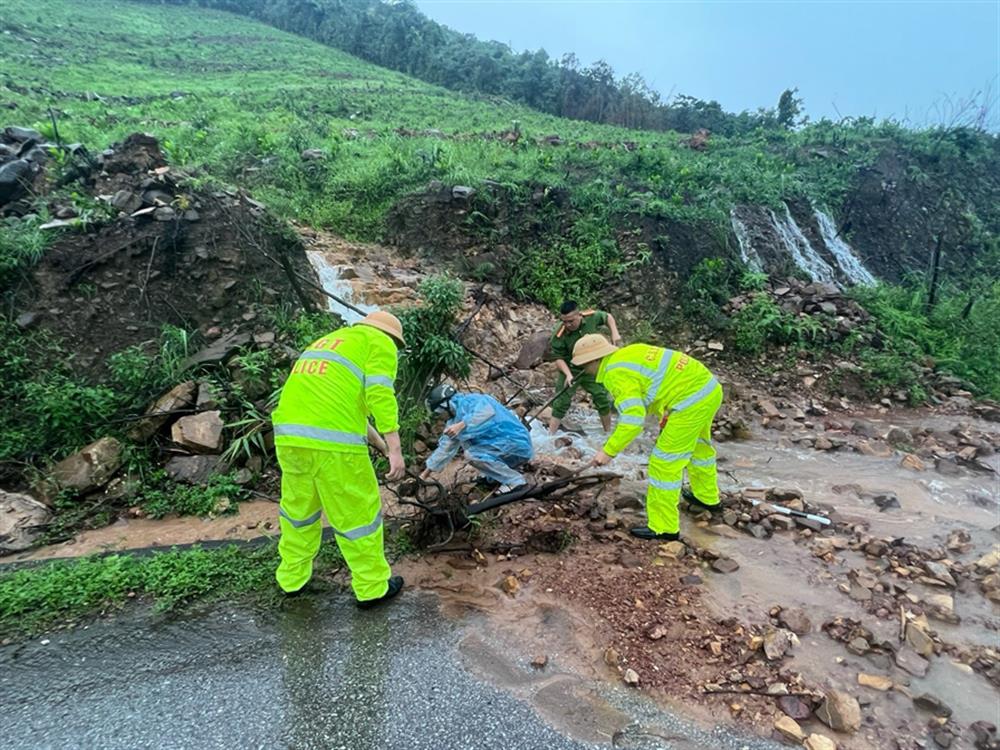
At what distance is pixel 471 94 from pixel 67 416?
28.2 metres

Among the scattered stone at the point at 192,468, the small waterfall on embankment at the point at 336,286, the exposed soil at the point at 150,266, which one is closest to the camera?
the scattered stone at the point at 192,468

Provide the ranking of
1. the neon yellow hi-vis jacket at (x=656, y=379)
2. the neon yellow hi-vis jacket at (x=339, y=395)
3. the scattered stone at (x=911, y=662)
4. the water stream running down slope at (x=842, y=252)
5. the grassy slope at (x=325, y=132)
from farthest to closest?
1. the water stream running down slope at (x=842, y=252)
2. the grassy slope at (x=325, y=132)
3. the neon yellow hi-vis jacket at (x=656, y=379)
4. the neon yellow hi-vis jacket at (x=339, y=395)
5. the scattered stone at (x=911, y=662)

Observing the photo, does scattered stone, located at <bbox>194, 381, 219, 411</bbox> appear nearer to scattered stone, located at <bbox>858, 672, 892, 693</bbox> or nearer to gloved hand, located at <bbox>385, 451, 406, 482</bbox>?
gloved hand, located at <bbox>385, 451, 406, 482</bbox>

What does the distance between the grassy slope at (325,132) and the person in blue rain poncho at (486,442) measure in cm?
667

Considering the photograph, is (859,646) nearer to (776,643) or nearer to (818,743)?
(776,643)

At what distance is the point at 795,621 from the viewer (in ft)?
10.1

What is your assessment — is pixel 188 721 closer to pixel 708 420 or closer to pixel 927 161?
pixel 708 420

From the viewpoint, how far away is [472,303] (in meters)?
8.30

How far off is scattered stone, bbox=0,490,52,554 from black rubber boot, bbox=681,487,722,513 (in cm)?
487

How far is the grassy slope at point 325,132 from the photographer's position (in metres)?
10.6

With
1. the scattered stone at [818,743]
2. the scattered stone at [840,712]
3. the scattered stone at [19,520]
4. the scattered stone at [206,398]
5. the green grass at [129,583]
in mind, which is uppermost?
the scattered stone at [840,712]

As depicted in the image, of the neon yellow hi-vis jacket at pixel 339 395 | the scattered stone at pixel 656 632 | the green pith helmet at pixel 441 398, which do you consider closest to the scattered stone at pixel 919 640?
the scattered stone at pixel 656 632

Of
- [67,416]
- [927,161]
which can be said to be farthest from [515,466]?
[927,161]

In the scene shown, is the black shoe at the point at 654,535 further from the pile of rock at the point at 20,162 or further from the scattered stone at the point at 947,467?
the pile of rock at the point at 20,162
